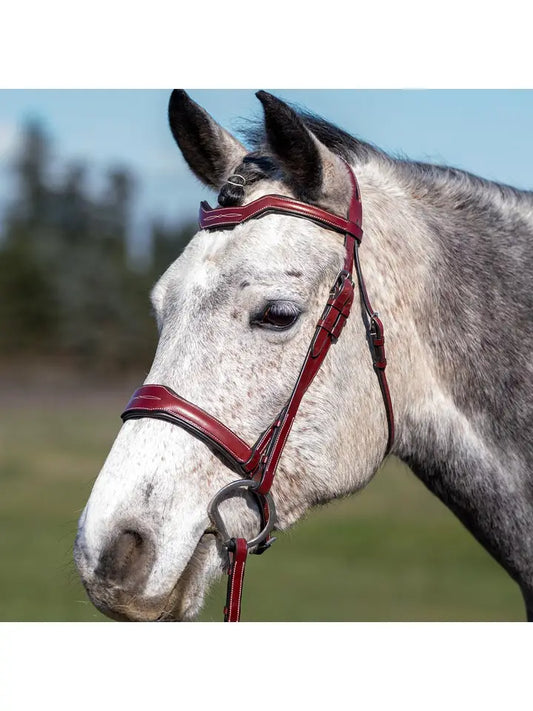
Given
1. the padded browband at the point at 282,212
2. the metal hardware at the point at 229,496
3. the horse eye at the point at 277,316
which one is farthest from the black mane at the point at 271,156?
the metal hardware at the point at 229,496

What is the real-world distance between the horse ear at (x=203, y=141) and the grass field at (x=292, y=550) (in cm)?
152

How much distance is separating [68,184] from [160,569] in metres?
23.3

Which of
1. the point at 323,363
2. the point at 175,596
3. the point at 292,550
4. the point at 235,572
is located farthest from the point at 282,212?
the point at 292,550

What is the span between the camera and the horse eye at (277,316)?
111 inches

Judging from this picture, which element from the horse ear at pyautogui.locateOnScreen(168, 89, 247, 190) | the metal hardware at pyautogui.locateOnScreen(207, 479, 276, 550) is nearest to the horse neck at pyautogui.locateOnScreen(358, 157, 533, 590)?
the horse ear at pyautogui.locateOnScreen(168, 89, 247, 190)

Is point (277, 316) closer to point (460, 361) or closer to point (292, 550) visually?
point (460, 361)

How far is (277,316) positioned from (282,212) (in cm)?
40

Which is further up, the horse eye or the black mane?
the black mane

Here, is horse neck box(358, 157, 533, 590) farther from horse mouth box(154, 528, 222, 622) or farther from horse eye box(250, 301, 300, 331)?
horse mouth box(154, 528, 222, 622)

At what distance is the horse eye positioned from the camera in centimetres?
283

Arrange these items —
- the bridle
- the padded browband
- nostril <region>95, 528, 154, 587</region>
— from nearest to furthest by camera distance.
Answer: nostril <region>95, 528, 154, 587</region>
the bridle
the padded browband

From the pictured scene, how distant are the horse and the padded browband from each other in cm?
2

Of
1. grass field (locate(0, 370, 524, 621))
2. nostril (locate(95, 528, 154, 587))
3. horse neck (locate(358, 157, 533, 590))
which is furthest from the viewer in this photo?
grass field (locate(0, 370, 524, 621))
